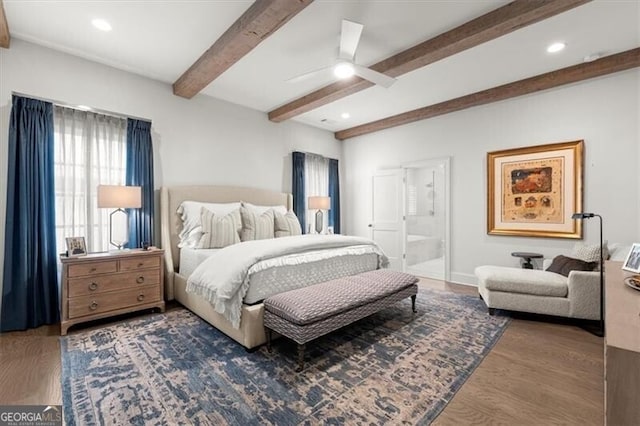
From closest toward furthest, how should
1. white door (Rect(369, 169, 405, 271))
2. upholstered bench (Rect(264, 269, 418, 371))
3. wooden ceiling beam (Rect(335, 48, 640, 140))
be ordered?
upholstered bench (Rect(264, 269, 418, 371)), wooden ceiling beam (Rect(335, 48, 640, 140)), white door (Rect(369, 169, 405, 271))

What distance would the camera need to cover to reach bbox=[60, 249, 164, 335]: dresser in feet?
9.09

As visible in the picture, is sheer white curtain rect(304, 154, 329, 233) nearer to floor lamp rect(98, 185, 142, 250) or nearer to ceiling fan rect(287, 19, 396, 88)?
ceiling fan rect(287, 19, 396, 88)

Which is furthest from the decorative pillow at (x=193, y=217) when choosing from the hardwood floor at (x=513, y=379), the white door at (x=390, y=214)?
the white door at (x=390, y=214)

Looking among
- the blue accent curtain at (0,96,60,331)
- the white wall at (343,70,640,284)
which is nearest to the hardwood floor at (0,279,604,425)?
the blue accent curtain at (0,96,60,331)

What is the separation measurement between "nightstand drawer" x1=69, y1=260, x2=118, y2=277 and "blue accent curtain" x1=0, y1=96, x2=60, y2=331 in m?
0.46

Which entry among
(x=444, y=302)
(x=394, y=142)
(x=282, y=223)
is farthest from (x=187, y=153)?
(x=444, y=302)

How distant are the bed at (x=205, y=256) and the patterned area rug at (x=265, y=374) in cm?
15

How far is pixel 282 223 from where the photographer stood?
14.1ft

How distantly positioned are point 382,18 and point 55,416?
3685 millimetres

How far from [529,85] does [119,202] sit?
5.24 meters

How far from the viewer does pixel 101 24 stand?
8.77 ft

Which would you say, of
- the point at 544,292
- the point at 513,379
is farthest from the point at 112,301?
the point at 544,292

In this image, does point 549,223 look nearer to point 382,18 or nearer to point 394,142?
point 394,142

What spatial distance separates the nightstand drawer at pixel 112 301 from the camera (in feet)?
9.22
